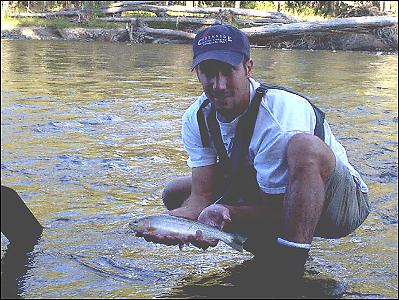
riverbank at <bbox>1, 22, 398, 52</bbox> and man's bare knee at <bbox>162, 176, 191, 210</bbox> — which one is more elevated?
man's bare knee at <bbox>162, 176, 191, 210</bbox>

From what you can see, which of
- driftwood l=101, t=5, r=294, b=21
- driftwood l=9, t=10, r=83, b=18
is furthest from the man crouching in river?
driftwood l=9, t=10, r=83, b=18

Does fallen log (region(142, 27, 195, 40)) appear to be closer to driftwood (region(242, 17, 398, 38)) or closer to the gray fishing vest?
driftwood (region(242, 17, 398, 38))

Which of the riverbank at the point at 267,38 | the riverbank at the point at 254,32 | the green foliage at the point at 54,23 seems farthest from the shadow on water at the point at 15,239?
the green foliage at the point at 54,23

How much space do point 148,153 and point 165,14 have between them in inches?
1128

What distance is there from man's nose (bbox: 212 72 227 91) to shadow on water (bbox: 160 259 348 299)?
3.54ft

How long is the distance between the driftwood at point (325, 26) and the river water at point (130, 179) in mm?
13257

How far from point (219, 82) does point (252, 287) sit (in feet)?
3.71

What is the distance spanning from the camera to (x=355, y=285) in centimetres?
393

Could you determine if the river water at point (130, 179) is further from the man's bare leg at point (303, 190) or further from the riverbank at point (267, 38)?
the riverbank at point (267, 38)

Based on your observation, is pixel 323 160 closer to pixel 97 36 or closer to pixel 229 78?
pixel 229 78

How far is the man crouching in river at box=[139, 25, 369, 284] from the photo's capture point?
3.60 metres

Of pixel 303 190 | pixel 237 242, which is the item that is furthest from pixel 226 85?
pixel 237 242

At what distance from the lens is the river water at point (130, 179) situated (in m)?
3.98

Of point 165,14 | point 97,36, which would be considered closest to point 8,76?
point 97,36
